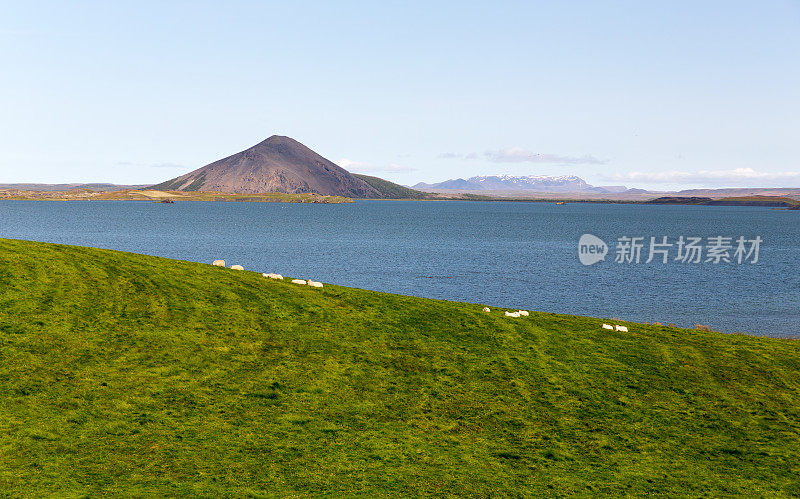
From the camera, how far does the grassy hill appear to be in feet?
46.6

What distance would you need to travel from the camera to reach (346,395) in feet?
63.4

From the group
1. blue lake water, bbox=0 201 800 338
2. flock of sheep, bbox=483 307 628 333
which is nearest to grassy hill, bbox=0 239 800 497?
flock of sheep, bbox=483 307 628 333

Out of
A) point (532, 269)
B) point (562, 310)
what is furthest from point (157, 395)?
point (532, 269)

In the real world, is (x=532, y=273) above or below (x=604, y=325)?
A: below

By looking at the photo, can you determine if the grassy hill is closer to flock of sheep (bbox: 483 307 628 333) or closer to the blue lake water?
flock of sheep (bbox: 483 307 628 333)

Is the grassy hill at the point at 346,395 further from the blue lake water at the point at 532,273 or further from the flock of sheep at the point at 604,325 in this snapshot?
the blue lake water at the point at 532,273

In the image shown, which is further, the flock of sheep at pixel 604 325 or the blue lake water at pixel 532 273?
the blue lake water at pixel 532 273

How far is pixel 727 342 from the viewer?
2830cm

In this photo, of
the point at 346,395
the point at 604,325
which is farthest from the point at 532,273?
the point at 346,395

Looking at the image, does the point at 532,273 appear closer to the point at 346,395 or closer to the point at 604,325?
the point at 604,325

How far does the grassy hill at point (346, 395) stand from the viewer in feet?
46.6

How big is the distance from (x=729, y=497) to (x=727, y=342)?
639 inches

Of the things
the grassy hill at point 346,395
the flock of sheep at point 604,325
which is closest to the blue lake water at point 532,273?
the flock of sheep at point 604,325

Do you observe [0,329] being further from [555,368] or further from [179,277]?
[555,368]
